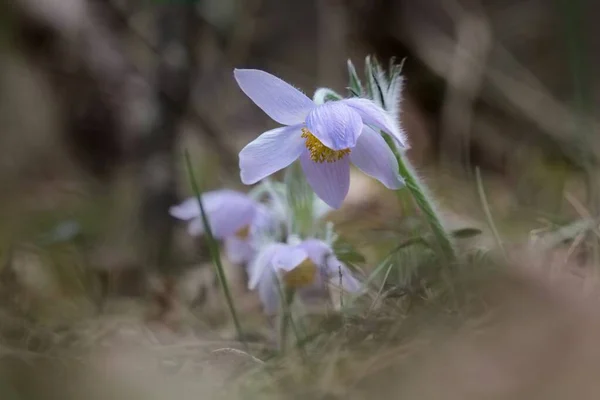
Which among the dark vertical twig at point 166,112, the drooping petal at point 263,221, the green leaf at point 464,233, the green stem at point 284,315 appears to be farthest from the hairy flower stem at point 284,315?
the dark vertical twig at point 166,112

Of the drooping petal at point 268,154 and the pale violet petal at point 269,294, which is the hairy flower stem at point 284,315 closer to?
the pale violet petal at point 269,294

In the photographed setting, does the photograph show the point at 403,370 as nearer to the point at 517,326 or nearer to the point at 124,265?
the point at 517,326

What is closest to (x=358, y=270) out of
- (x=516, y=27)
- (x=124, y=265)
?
(x=124, y=265)

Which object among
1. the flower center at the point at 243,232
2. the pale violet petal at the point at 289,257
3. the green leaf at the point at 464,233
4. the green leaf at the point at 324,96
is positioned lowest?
the green leaf at the point at 464,233

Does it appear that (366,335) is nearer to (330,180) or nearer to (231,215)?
(330,180)

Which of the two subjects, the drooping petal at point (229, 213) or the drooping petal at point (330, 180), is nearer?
the drooping petal at point (330, 180)

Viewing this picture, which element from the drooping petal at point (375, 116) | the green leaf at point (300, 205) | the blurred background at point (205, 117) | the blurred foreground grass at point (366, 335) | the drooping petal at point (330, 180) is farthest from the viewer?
the blurred background at point (205, 117)
